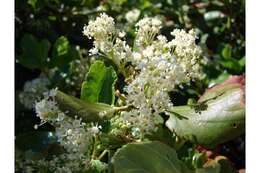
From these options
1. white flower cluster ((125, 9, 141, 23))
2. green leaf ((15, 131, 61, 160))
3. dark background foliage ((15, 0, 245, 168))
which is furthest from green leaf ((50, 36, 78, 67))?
green leaf ((15, 131, 61, 160))

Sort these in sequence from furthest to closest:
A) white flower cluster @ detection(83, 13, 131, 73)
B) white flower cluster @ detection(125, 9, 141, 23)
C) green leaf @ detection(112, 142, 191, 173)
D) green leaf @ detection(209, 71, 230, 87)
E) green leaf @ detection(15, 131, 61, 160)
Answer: white flower cluster @ detection(125, 9, 141, 23) < green leaf @ detection(209, 71, 230, 87) < green leaf @ detection(15, 131, 61, 160) < white flower cluster @ detection(83, 13, 131, 73) < green leaf @ detection(112, 142, 191, 173)

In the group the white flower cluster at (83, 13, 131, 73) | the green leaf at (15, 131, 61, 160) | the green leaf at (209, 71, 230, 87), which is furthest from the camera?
the green leaf at (209, 71, 230, 87)

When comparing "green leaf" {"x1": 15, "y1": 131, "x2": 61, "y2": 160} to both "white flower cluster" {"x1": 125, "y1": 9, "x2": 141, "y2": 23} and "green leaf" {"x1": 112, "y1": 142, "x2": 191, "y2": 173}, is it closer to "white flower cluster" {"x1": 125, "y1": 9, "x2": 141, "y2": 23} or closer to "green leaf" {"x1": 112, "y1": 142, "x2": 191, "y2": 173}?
Answer: "green leaf" {"x1": 112, "y1": 142, "x2": 191, "y2": 173}

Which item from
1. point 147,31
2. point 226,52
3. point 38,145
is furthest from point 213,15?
point 147,31

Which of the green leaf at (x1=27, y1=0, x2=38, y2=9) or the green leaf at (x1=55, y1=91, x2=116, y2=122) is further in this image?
the green leaf at (x1=27, y1=0, x2=38, y2=9)

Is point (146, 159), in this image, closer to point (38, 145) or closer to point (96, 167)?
point (96, 167)

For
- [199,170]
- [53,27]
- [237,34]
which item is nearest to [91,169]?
[199,170]

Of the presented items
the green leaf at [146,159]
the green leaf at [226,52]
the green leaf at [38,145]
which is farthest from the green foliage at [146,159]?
the green leaf at [226,52]
